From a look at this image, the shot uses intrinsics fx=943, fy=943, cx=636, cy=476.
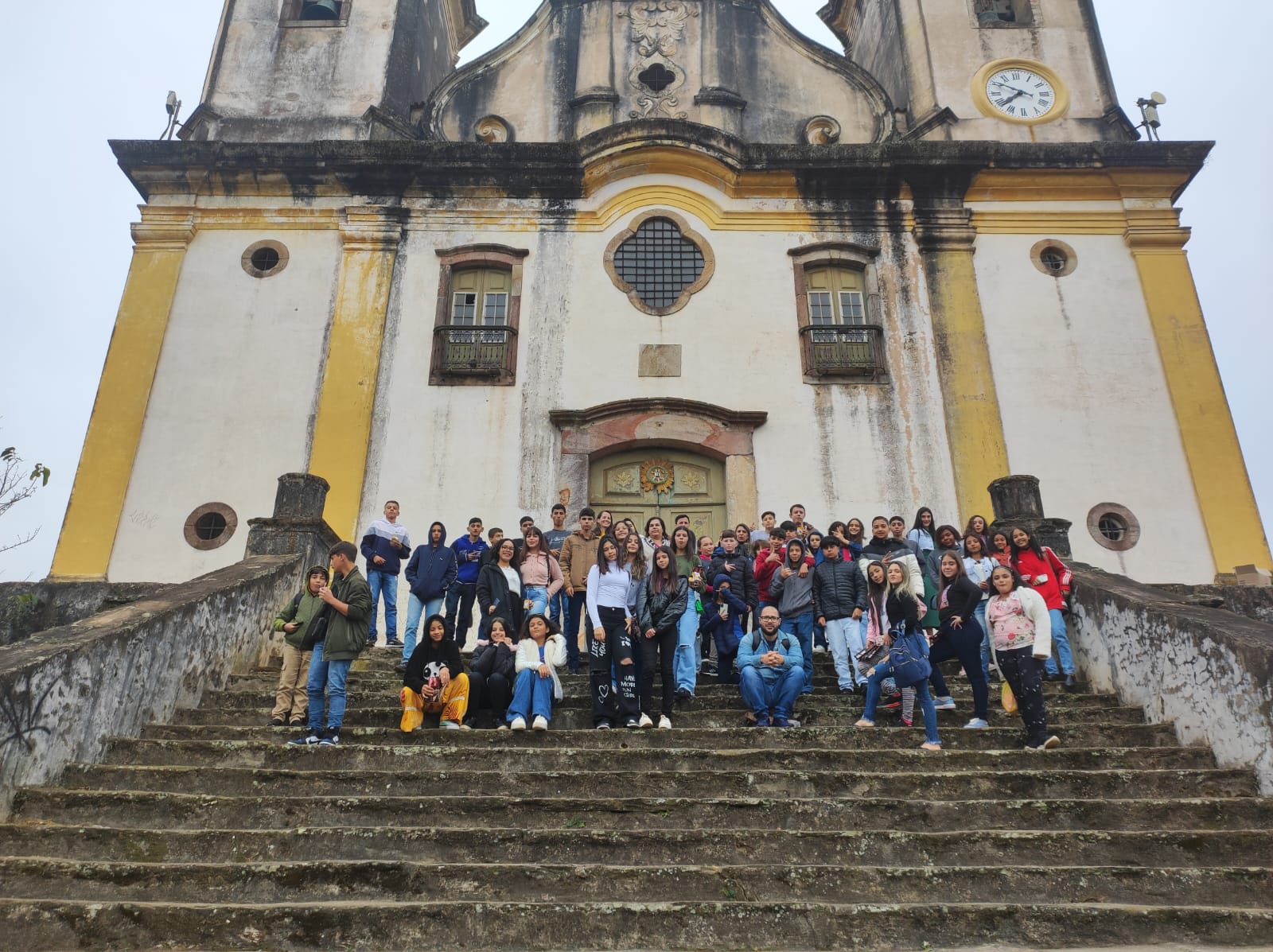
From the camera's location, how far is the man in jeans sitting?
652 centimetres

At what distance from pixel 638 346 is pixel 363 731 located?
6.90 meters

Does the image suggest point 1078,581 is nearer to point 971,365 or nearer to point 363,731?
point 971,365

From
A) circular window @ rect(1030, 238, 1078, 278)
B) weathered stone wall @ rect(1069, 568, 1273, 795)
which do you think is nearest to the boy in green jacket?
weathered stone wall @ rect(1069, 568, 1273, 795)

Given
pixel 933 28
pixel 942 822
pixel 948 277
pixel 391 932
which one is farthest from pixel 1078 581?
pixel 933 28

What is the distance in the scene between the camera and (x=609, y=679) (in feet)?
21.5

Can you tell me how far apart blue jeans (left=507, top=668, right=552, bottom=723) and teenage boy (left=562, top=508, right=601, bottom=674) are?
1.40 meters

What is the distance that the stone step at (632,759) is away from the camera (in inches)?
227

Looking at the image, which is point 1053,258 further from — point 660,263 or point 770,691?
point 770,691

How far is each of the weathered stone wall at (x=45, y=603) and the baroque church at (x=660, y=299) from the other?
2.47 feet

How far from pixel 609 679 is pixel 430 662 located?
125cm

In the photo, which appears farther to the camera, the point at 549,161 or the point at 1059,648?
the point at 549,161

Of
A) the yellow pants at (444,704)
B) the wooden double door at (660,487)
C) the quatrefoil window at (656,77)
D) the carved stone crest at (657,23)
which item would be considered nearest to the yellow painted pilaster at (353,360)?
the wooden double door at (660,487)

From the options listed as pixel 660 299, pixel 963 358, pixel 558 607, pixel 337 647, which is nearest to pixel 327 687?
pixel 337 647

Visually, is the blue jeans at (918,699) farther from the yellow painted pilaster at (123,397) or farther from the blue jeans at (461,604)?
the yellow painted pilaster at (123,397)
